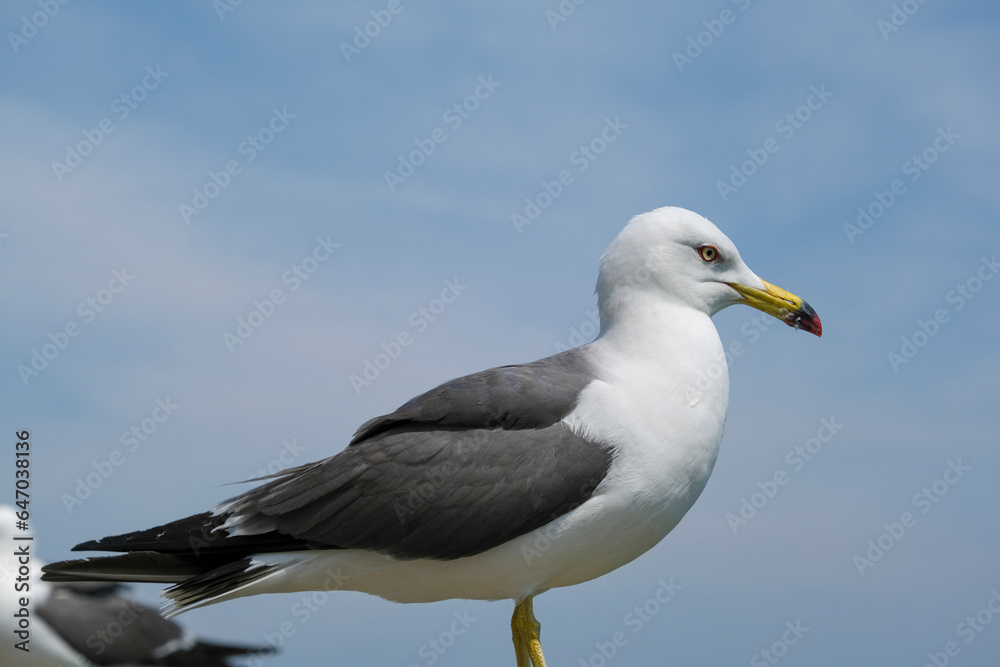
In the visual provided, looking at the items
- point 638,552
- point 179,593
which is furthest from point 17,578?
point 638,552

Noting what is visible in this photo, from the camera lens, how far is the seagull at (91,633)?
6594 millimetres

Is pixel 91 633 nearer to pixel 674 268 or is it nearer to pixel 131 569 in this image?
pixel 131 569

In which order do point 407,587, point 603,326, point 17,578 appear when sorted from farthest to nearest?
point 17,578, point 603,326, point 407,587

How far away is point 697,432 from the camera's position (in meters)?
5.56

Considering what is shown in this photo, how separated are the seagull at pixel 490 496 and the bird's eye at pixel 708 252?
1.56 feet

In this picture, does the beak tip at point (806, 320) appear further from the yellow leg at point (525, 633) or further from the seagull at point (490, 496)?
the yellow leg at point (525, 633)

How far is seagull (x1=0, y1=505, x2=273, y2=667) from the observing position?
659cm

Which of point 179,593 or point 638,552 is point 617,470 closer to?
point 638,552

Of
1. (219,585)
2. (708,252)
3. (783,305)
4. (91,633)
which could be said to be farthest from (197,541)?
(783,305)

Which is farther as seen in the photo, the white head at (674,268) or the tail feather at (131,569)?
the white head at (674,268)

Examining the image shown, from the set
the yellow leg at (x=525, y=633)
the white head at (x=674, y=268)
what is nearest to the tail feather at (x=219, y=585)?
the yellow leg at (x=525, y=633)

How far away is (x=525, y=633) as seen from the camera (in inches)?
216

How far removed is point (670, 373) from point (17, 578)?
5513mm

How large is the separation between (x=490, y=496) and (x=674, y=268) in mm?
1999
